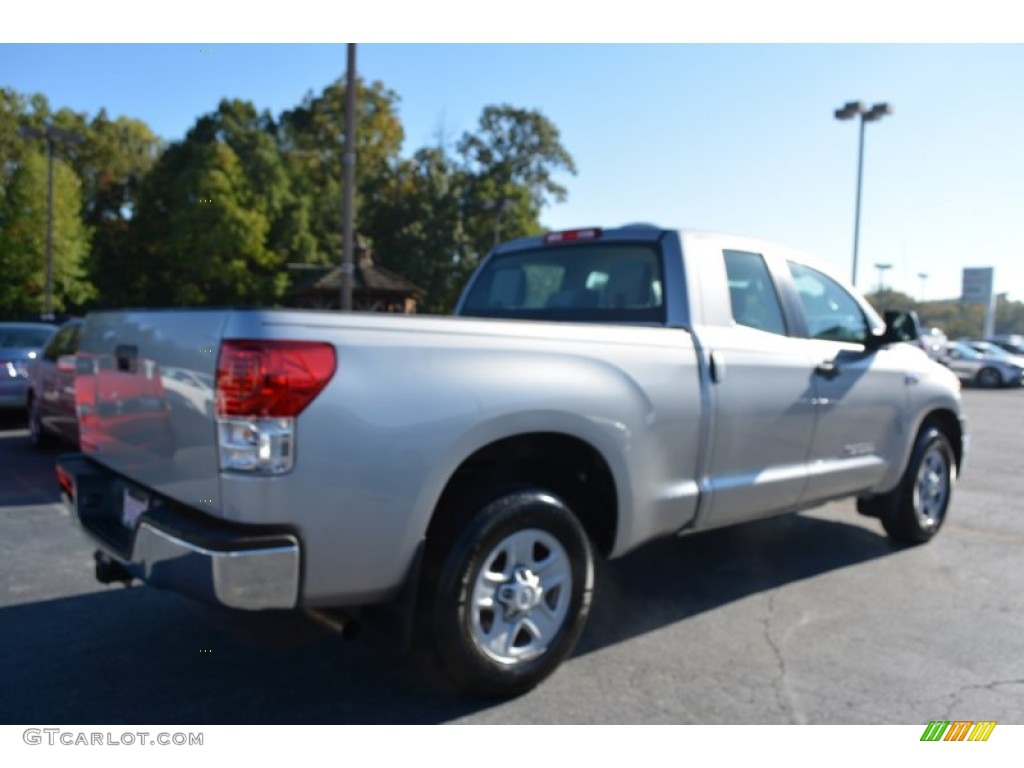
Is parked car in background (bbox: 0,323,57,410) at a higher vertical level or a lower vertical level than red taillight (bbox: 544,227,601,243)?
lower

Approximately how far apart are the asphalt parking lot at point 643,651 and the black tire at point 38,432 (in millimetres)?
4177

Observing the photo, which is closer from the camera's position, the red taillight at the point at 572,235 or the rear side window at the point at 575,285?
the rear side window at the point at 575,285

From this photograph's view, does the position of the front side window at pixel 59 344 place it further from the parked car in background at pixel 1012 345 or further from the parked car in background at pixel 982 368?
the parked car in background at pixel 1012 345

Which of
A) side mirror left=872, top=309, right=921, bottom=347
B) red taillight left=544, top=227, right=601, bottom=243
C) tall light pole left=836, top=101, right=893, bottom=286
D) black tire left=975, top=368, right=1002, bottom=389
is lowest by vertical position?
black tire left=975, top=368, right=1002, bottom=389

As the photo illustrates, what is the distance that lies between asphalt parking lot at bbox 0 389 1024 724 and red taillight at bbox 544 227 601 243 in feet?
6.36

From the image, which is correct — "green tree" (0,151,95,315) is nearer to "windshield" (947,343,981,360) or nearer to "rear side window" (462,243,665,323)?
"windshield" (947,343,981,360)

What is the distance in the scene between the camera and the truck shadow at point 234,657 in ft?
10.2

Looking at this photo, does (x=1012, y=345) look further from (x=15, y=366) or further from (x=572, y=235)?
(x=572, y=235)

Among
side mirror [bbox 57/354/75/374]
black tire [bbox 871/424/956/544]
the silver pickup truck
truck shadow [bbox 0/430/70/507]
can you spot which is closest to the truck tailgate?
the silver pickup truck

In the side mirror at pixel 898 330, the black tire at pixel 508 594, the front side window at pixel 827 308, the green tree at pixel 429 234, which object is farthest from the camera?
the green tree at pixel 429 234

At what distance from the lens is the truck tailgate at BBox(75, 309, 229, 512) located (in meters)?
2.73

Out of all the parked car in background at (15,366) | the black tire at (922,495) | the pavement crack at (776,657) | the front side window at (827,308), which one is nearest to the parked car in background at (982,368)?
the black tire at (922,495)

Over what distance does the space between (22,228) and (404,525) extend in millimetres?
40011

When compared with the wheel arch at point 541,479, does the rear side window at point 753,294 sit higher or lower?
higher
